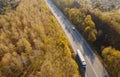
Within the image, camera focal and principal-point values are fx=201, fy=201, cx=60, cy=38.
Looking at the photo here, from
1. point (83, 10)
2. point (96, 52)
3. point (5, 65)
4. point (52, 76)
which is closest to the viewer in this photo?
point (52, 76)

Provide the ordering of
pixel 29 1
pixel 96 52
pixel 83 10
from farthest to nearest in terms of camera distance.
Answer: pixel 29 1, pixel 83 10, pixel 96 52

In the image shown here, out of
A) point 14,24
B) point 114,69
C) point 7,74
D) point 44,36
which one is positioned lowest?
→ point 114,69

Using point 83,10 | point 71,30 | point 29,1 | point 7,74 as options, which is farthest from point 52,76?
point 29,1

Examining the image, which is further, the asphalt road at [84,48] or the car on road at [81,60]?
the car on road at [81,60]

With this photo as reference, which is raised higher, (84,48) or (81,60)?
(84,48)

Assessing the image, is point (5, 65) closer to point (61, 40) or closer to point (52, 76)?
point (52, 76)

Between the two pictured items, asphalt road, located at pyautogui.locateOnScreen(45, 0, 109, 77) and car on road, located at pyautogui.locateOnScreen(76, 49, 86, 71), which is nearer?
asphalt road, located at pyautogui.locateOnScreen(45, 0, 109, 77)

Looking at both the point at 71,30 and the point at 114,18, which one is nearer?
the point at 114,18

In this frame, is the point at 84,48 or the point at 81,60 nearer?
the point at 81,60
